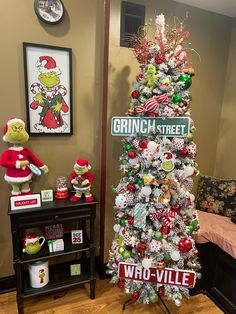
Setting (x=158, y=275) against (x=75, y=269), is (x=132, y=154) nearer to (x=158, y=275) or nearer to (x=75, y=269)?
(x=158, y=275)

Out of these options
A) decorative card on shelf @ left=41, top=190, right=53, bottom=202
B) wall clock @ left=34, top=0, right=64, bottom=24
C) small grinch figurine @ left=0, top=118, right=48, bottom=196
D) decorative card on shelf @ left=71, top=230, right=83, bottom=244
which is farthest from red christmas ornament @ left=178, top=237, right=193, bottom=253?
wall clock @ left=34, top=0, right=64, bottom=24

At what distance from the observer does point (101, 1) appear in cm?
186

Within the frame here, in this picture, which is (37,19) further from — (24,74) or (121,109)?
(121,109)

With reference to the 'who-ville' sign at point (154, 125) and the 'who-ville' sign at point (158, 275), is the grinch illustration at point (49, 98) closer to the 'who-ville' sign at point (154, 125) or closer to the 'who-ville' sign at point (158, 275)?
the 'who-ville' sign at point (154, 125)

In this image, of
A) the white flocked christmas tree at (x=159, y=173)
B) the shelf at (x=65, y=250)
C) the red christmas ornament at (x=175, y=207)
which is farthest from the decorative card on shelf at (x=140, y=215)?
the shelf at (x=65, y=250)

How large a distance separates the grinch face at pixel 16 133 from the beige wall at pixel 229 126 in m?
2.10

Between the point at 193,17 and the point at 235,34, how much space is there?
54 cm

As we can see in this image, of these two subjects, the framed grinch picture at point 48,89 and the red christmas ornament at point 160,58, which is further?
Answer: the framed grinch picture at point 48,89

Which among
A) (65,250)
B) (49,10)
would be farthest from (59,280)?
(49,10)

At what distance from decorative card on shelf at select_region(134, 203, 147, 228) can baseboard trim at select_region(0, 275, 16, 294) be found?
4.30 ft

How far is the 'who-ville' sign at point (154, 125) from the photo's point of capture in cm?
153

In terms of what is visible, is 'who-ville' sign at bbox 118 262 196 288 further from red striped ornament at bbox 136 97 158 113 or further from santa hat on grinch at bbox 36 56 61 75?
santa hat on grinch at bbox 36 56 61 75

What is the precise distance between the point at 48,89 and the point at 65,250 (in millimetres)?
1313

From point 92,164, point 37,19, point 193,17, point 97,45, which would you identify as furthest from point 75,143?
point 193,17
